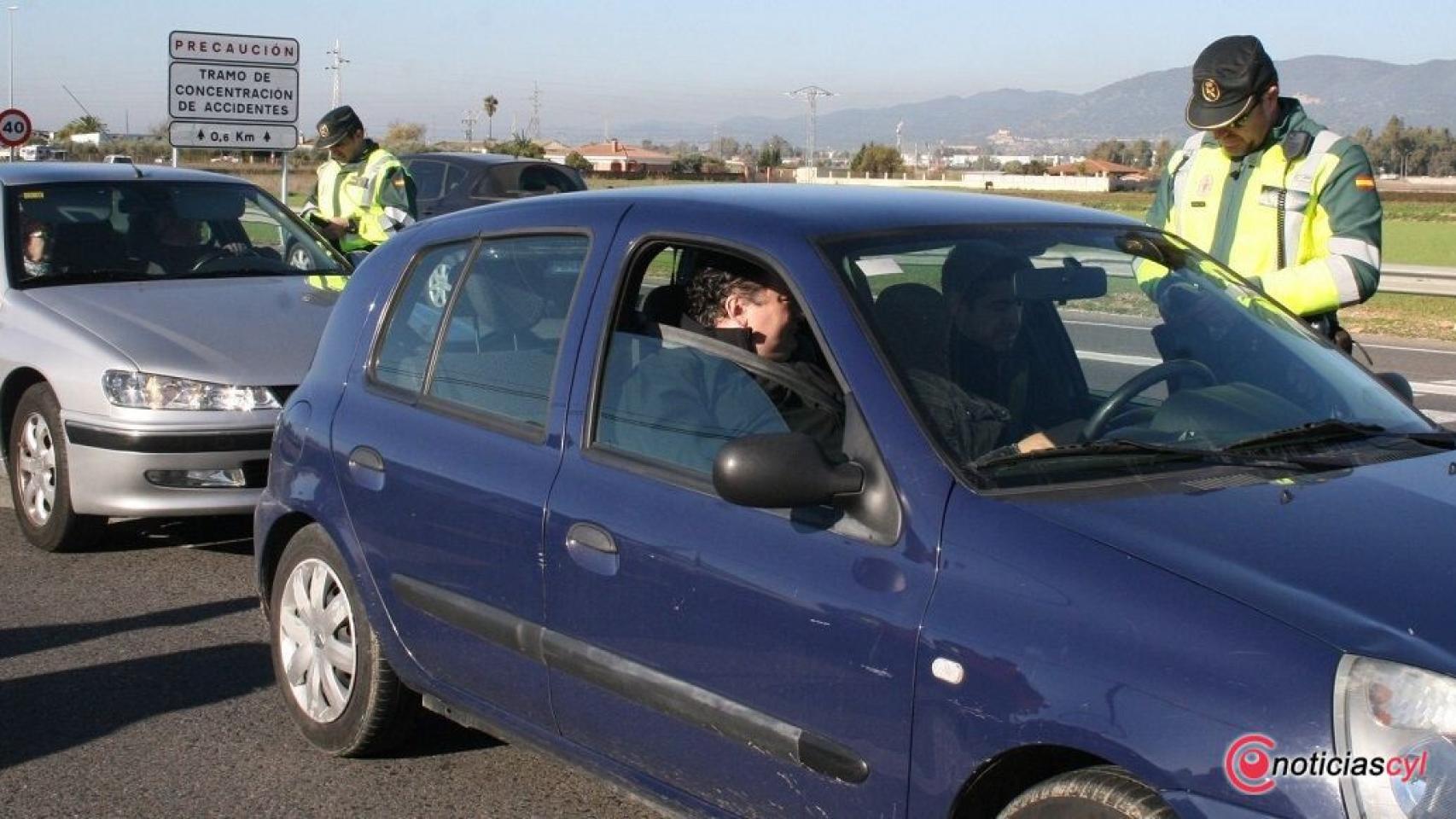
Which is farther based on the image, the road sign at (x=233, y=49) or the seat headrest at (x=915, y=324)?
the road sign at (x=233, y=49)

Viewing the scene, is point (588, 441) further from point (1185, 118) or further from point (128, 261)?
point (128, 261)

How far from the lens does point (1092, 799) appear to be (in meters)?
2.78

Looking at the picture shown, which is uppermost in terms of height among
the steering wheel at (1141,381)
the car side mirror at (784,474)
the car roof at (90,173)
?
the car roof at (90,173)

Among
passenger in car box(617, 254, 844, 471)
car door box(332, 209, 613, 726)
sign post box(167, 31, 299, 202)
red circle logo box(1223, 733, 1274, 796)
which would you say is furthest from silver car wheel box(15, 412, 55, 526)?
sign post box(167, 31, 299, 202)

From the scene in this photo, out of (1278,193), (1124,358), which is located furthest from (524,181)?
(1124,358)

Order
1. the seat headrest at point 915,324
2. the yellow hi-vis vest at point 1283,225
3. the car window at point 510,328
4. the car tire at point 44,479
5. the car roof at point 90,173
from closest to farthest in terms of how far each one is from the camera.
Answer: the seat headrest at point 915,324 → the car window at point 510,328 → the yellow hi-vis vest at point 1283,225 → the car tire at point 44,479 → the car roof at point 90,173

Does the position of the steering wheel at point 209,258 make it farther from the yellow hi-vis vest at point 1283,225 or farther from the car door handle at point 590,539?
the car door handle at point 590,539

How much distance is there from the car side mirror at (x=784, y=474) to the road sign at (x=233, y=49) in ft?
48.0

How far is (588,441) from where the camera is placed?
3.85 meters

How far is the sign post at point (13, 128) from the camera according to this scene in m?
25.6

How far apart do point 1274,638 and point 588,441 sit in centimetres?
169

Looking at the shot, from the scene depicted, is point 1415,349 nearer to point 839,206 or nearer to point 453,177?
point 453,177

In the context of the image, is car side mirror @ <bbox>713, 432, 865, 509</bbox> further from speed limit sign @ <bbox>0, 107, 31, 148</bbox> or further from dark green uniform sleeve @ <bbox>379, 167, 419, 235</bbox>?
speed limit sign @ <bbox>0, 107, 31, 148</bbox>

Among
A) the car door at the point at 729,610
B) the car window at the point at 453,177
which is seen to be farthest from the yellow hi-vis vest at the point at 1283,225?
the car window at the point at 453,177
